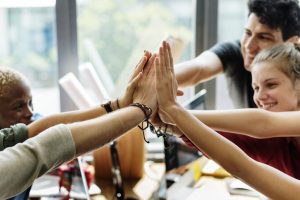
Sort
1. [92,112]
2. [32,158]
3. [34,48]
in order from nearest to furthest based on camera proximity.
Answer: [32,158] < [92,112] < [34,48]

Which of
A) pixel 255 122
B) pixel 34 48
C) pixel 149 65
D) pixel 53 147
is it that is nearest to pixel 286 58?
pixel 255 122

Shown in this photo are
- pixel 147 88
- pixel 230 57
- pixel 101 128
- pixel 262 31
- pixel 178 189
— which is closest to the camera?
pixel 101 128

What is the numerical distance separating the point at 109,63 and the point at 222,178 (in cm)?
92

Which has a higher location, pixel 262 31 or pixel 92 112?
pixel 262 31

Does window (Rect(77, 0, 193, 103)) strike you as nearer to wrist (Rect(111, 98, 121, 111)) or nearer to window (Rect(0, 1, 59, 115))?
window (Rect(0, 1, 59, 115))

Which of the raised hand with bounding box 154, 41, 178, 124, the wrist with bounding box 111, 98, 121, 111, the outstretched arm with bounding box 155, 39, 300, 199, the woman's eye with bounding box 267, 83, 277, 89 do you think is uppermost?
the raised hand with bounding box 154, 41, 178, 124

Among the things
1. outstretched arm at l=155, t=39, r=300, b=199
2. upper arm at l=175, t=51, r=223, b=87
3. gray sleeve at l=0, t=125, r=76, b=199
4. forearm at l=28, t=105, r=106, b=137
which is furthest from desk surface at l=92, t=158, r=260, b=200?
gray sleeve at l=0, t=125, r=76, b=199

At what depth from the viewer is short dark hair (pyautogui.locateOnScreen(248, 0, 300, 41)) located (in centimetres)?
184

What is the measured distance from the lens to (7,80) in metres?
1.44

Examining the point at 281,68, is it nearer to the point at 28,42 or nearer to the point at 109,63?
the point at 109,63

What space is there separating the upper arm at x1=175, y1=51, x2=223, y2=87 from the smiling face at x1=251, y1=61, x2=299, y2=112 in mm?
446

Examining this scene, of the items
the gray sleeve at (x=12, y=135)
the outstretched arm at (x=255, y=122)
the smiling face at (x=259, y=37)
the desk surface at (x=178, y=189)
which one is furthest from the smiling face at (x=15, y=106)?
the smiling face at (x=259, y=37)

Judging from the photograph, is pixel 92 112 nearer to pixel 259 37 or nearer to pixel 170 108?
pixel 170 108

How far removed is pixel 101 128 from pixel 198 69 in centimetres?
101
